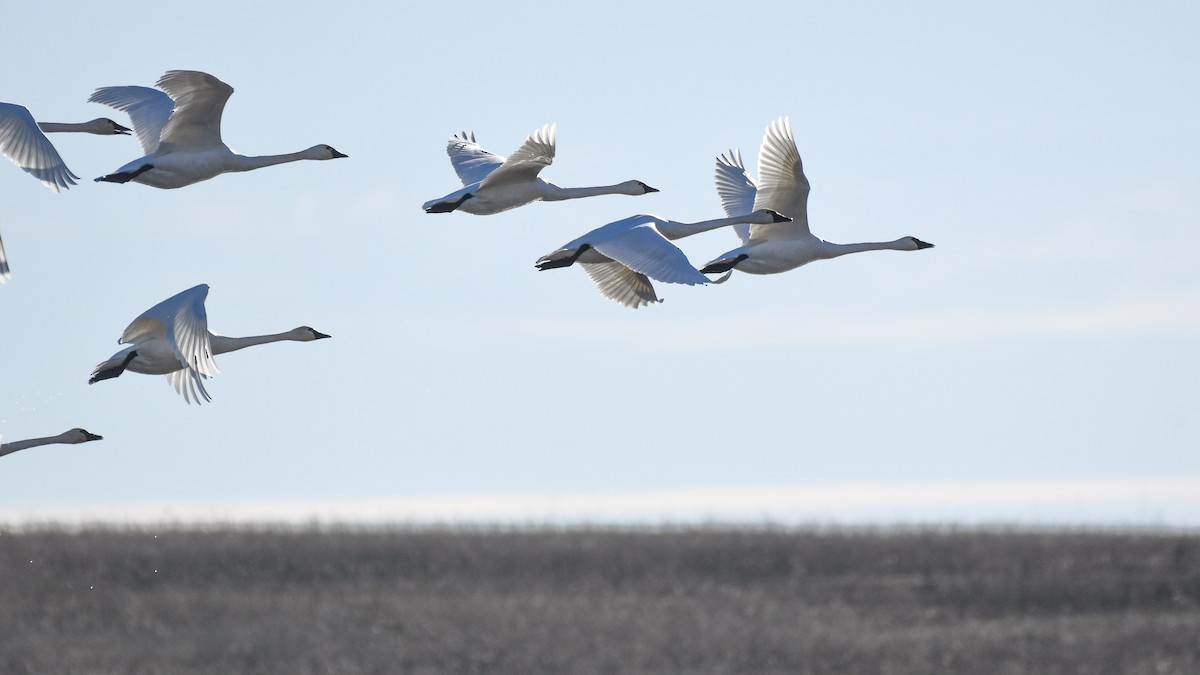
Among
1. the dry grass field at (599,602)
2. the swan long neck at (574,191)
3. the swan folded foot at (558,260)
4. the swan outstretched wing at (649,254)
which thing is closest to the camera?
the swan outstretched wing at (649,254)

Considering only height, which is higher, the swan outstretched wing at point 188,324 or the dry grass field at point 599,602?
the swan outstretched wing at point 188,324

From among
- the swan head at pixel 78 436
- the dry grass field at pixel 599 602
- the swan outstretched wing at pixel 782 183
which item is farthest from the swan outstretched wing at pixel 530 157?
the dry grass field at pixel 599 602

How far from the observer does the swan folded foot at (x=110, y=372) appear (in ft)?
50.1

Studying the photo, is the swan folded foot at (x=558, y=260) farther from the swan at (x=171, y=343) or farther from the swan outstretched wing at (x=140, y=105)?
the swan outstretched wing at (x=140, y=105)

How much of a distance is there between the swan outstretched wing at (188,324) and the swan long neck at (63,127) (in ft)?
15.9

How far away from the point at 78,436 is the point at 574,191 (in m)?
5.76

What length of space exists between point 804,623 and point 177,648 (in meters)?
8.12

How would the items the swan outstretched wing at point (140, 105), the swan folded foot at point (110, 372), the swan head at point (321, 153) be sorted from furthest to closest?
the swan outstretched wing at point (140, 105) < the swan head at point (321, 153) < the swan folded foot at point (110, 372)

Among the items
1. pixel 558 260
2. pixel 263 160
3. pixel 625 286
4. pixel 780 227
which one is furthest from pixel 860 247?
pixel 263 160

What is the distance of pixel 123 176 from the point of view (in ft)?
51.9

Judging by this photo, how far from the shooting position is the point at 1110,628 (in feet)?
75.3

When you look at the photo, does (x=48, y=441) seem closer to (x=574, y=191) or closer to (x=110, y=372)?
(x=110, y=372)

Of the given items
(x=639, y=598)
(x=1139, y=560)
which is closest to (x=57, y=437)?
(x=639, y=598)

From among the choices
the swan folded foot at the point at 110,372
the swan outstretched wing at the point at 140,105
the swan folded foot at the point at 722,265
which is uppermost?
the swan outstretched wing at the point at 140,105
